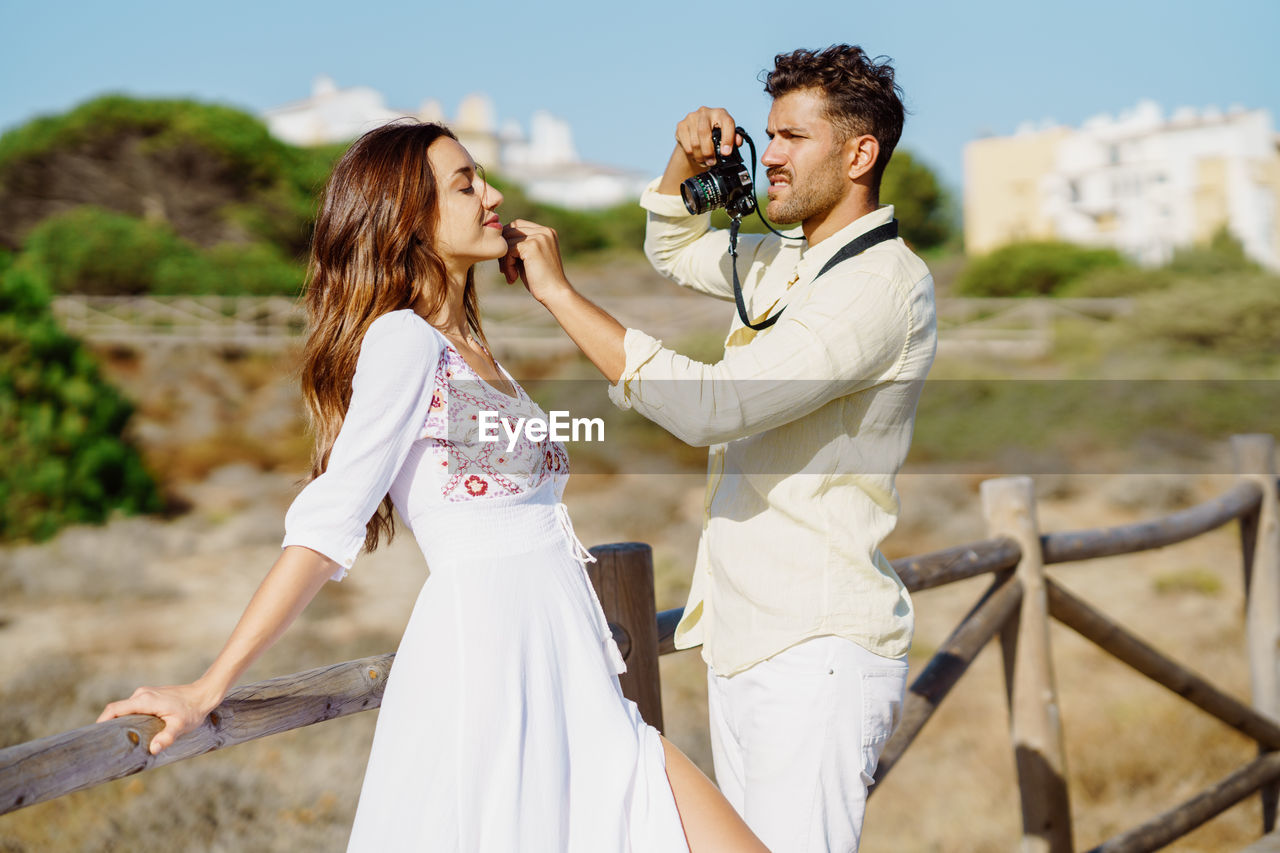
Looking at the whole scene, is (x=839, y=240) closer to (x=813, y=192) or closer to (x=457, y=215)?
→ (x=813, y=192)

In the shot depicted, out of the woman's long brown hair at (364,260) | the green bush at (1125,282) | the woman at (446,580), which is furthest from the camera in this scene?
the green bush at (1125,282)

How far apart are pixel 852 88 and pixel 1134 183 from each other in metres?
45.5

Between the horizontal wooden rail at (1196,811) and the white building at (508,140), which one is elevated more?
the white building at (508,140)

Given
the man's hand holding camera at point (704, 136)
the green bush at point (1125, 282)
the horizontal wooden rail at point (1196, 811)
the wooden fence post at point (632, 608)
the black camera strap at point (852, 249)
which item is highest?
the man's hand holding camera at point (704, 136)

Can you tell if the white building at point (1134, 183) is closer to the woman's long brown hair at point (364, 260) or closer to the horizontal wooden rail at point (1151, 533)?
the horizontal wooden rail at point (1151, 533)

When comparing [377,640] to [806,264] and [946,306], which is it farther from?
[946,306]

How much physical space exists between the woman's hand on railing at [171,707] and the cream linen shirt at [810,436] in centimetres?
74

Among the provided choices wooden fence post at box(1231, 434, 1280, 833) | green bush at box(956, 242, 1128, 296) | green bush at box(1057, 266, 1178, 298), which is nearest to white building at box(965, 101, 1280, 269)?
green bush at box(956, 242, 1128, 296)

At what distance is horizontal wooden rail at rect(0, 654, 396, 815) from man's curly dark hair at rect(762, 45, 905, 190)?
1236 millimetres

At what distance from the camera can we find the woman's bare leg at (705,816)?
1.69m

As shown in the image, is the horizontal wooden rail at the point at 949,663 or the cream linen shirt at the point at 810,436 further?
the horizontal wooden rail at the point at 949,663

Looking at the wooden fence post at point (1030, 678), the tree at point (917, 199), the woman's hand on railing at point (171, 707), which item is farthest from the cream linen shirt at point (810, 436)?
the tree at point (917, 199)

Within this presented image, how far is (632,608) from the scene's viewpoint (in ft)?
7.27

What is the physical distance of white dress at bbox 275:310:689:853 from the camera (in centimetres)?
162
